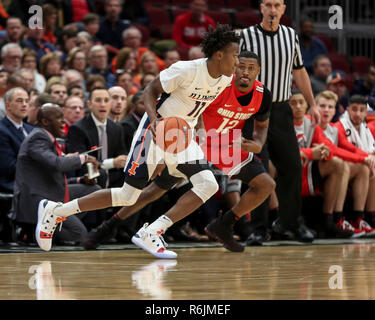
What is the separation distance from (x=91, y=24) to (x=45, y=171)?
169 inches

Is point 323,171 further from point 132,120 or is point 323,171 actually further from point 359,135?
point 132,120

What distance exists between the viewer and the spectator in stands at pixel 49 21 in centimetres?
Answer: 1009

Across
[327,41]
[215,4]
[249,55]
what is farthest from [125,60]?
[327,41]

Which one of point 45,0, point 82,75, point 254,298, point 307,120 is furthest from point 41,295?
point 45,0

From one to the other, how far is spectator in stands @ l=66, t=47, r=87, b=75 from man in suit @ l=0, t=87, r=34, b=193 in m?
2.25

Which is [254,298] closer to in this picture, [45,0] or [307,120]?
[307,120]

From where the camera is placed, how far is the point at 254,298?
3.57 meters

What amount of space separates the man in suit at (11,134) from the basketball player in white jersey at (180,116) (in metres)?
1.33

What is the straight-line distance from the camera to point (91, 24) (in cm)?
1066

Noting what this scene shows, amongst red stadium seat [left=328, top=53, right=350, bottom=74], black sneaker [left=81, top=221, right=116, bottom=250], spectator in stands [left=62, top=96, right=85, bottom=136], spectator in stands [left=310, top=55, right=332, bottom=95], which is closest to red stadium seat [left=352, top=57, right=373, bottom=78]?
red stadium seat [left=328, top=53, right=350, bottom=74]

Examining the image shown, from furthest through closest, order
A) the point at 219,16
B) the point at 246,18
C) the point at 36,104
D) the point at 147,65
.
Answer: the point at 246,18
the point at 219,16
the point at 147,65
the point at 36,104

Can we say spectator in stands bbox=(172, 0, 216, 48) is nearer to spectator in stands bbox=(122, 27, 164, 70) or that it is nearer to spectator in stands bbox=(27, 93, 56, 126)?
spectator in stands bbox=(122, 27, 164, 70)

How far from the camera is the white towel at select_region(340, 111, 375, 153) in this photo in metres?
8.88
